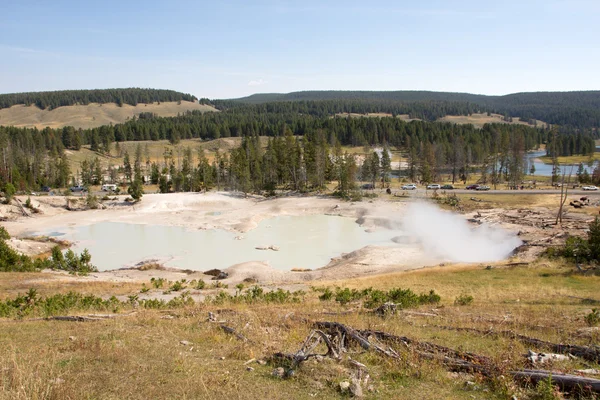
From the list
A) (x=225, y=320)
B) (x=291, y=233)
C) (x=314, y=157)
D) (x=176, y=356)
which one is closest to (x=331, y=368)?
(x=176, y=356)

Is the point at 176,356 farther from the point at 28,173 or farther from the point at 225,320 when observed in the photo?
the point at 28,173

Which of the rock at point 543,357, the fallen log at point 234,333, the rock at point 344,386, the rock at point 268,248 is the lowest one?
the rock at point 268,248

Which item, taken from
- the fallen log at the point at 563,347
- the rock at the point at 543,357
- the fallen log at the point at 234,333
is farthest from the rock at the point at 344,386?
the fallen log at the point at 563,347

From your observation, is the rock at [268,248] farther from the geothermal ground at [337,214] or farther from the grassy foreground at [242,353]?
the grassy foreground at [242,353]

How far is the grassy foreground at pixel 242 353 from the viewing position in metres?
8.84

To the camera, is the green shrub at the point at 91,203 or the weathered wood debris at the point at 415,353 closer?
the weathered wood debris at the point at 415,353

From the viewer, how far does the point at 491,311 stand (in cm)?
1970

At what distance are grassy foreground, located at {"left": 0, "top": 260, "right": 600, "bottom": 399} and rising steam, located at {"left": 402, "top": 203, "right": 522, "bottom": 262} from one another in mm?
22386

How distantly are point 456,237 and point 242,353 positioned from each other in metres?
46.0

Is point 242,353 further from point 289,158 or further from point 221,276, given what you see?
point 289,158

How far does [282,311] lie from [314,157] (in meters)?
76.3

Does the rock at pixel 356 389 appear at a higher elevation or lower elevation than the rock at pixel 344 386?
higher

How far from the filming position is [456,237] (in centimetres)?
5228

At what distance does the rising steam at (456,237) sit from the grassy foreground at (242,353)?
22386mm
